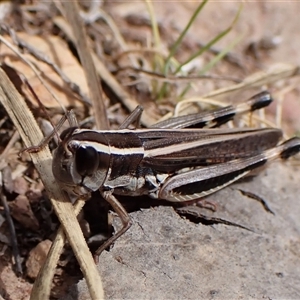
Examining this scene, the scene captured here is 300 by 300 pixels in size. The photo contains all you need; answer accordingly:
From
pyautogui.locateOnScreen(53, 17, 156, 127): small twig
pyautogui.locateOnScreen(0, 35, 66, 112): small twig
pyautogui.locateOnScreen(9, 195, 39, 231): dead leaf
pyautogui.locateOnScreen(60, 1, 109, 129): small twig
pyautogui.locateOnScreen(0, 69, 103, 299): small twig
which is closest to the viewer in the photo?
pyautogui.locateOnScreen(0, 69, 103, 299): small twig

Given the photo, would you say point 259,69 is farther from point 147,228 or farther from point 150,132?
point 147,228

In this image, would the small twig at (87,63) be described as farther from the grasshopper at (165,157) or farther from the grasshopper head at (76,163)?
the grasshopper head at (76,163)

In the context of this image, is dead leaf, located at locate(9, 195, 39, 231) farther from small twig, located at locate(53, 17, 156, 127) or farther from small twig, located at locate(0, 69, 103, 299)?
small twig, located at locate(53, 17, 156, 127)

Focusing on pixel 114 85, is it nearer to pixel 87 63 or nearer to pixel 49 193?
pixel 87 63

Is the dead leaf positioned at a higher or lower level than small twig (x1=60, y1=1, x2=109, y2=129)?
lower

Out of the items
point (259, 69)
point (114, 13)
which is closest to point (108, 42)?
point (114, 13)

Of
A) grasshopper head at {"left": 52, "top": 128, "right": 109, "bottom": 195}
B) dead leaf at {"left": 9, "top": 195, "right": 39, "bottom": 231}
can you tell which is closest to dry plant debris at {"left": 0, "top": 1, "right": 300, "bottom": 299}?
dead leaf at {"left": 9, "top": 195, "right": 39, "bottom": 231}

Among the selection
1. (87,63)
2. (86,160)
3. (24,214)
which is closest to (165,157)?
(86,160)
